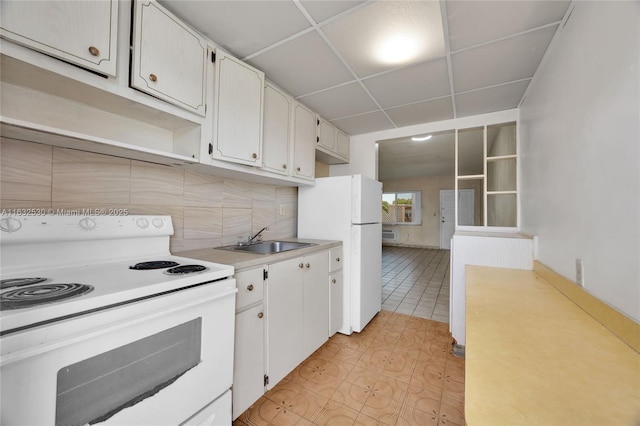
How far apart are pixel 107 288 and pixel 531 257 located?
2609mm

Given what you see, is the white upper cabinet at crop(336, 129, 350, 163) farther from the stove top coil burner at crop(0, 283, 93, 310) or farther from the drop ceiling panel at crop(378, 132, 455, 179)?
the stove top coil burner at crop(0, 283, 93, 310)

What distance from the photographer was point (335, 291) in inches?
88.0

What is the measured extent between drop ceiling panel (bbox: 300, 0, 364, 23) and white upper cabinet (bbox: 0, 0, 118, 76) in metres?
0.91

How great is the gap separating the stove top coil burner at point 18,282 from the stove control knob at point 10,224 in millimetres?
206

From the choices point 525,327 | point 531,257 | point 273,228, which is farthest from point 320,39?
point 531,257

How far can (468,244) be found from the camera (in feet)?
6.91

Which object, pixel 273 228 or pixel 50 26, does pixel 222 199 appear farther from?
pixel 50 26

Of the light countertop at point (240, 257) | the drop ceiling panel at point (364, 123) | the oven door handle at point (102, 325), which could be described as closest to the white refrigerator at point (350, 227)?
the light countertop at point (240, 257)

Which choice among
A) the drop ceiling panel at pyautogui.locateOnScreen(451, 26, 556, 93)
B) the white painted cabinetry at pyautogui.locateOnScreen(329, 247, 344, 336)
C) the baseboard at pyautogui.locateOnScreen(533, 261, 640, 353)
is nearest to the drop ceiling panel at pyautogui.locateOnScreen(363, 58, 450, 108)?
the drop ceiling panel at pyautogui.locateOnScreen(451, 26, 556, 93)

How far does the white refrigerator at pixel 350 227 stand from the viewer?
2.32 metres

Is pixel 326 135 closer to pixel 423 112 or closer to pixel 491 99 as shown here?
pixel 423 112

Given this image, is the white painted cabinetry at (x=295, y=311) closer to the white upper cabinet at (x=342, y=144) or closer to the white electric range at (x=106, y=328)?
the white electric range at (x=106, y=328)

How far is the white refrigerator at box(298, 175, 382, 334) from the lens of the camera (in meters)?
2.32

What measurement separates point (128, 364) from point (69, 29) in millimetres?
1281
